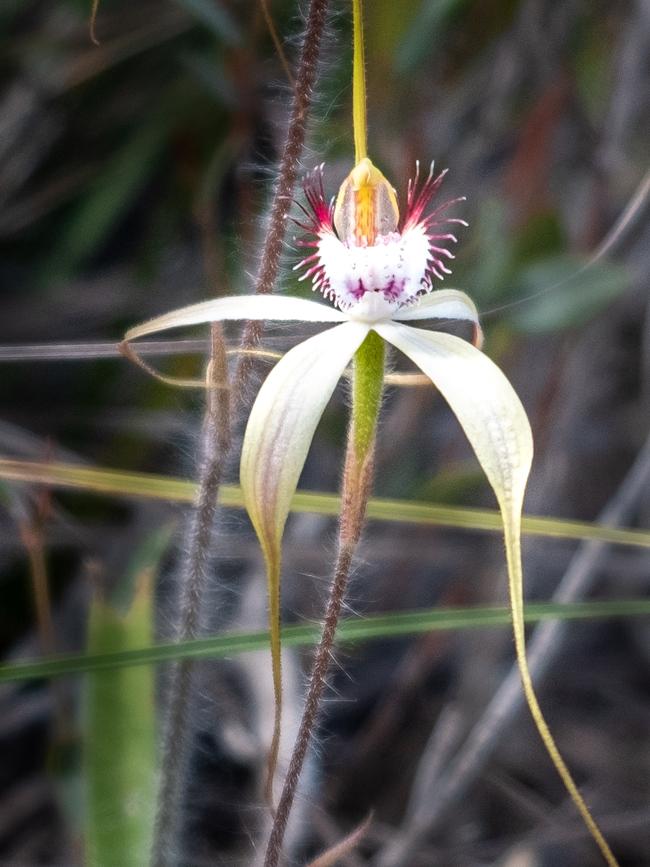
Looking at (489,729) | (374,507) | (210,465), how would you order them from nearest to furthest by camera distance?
1. (210,465)
2. (374,507)
3. (489,729)

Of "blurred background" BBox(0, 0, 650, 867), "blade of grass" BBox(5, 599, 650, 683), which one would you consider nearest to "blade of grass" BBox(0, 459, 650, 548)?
"blade of grass" BBox(5, 599, 650, 683)

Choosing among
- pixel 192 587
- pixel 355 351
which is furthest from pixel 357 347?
pixel 192 587

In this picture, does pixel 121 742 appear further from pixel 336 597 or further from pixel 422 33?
pixel 422 33

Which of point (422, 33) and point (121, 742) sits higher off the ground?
point (422, 33)

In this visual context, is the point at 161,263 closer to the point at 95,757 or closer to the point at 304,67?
the point at 95,757

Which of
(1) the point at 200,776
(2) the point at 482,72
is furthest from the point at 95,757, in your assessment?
(2) the point at 482,72

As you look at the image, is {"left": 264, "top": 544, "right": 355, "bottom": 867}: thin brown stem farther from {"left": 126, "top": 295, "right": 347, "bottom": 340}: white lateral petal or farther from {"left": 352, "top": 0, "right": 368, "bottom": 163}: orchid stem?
{"left": 352, "top": 0, "right": 368, "bottom": 163}: orchid stem

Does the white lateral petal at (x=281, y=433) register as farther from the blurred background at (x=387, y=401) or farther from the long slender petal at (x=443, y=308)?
the blurred background at (x=387, y=401)

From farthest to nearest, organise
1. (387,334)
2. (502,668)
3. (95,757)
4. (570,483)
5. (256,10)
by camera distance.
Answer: (570,483)
(502,668)
(256,10)
(95,757)
(387,334)
